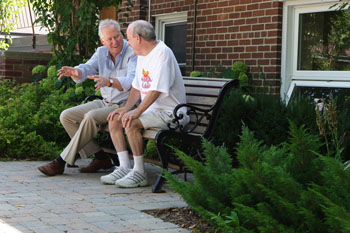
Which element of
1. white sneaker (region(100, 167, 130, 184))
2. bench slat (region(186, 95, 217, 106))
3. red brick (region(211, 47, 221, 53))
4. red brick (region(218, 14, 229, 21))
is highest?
red brick (region(218, 14, 229, 21))

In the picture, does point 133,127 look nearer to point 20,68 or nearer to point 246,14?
point 246,14

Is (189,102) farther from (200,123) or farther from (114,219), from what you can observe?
(114,219)

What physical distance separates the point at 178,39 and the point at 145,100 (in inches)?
170

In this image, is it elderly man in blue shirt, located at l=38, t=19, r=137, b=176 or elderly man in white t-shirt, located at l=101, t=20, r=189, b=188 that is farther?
elderly man in blue shirt, located at l=38, t=19, r=137, b=176

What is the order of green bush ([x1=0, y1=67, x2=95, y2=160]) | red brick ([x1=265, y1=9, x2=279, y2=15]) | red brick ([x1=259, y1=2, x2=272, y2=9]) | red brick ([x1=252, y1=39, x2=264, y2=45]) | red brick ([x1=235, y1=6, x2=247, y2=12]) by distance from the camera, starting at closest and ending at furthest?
green bush ([x1=0, y1=67, x2=95, y2=160]) < red brick ([x1=265, y1=9, x2=279, y2=15]) < red brick ([x1=259, y1=2, x2=272, y2=9]) < red brick ([x1=252, y1=39, x2=264, y2=45]) < red brick ([x1=235, y1=6, x2=247, y2=12])

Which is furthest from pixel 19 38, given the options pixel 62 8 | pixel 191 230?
pixel 191 230

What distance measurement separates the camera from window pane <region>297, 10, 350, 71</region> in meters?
7.07

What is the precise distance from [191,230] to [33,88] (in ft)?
Result: 17.6

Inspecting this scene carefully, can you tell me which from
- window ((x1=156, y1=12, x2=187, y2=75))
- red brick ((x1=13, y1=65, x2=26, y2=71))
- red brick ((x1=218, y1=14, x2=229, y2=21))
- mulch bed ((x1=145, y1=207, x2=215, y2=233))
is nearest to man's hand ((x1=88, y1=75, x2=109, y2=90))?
mulch bed ((x1=145, y1=207, x2=215, y2=233))

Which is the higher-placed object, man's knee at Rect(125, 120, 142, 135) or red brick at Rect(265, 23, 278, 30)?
red brick at Rect(265, 23, 278, 30)

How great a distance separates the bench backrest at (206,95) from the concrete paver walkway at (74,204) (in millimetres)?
696

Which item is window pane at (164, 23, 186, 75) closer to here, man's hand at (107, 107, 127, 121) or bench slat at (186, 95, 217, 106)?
bench slat at (186, 95, 217, 106)

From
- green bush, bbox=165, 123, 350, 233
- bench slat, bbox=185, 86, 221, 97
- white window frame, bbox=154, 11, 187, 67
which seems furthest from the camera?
white window frame, bbox=154, 11, 187, 67

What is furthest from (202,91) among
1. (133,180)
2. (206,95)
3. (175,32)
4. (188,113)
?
(175,32)
